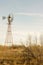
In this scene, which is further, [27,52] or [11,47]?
[11,47]

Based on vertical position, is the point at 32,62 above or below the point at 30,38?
below

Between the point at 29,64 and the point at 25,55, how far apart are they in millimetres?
1677

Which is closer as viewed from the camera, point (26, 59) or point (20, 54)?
point (26, 59)

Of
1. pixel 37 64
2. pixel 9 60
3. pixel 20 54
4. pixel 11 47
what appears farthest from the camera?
pixel 11 47

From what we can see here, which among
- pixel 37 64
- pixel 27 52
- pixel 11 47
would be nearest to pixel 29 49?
pixel 27 52

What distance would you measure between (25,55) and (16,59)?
35.3 inches

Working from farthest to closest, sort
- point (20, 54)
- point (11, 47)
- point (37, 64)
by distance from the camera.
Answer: point (11, 47), point (20, 54), point (37, 64)

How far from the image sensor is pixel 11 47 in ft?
116

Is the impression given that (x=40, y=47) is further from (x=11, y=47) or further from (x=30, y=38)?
(x=11, y=47)

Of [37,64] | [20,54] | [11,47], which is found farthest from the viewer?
[11,47]

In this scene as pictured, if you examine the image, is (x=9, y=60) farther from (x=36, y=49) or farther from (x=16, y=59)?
(x=36, y=49)

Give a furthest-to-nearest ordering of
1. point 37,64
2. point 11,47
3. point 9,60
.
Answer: point 11,47
point 9,60
point 37,64

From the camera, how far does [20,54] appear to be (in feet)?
79.6

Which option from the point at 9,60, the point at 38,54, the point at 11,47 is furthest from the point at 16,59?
the point at 11,47
